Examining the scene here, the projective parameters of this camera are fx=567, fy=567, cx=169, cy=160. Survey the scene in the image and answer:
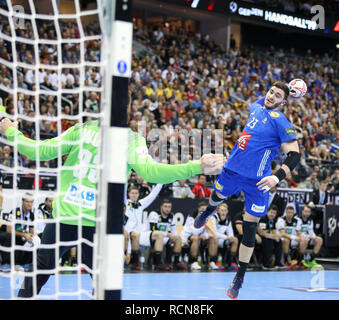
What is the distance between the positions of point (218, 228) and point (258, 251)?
1.31m

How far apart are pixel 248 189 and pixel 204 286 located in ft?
9.35

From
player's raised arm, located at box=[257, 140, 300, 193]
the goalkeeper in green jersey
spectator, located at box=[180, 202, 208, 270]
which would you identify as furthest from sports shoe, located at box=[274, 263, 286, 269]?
the goalkeeper in green jersey

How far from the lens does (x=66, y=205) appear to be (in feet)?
16.4

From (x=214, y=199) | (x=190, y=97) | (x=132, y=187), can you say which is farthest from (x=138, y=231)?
(x=190, y=97)

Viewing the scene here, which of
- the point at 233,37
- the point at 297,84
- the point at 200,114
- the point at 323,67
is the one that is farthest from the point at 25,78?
the point at 323,67

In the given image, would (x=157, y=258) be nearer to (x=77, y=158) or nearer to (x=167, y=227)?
(x=167, y=227)

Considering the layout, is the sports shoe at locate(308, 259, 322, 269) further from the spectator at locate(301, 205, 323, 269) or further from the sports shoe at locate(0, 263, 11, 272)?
the sports shoe at locate(0, 263, 11, 272)

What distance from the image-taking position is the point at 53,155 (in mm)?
5004

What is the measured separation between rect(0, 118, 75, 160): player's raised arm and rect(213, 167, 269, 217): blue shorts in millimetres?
2828

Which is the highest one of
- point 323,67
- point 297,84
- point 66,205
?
point 323,67

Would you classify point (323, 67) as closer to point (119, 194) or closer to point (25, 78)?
point (25, 78)

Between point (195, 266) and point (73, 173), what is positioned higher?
point (73, 173)

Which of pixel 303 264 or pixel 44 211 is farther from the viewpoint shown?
pixel 303 264

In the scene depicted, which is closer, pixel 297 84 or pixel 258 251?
pixel 297 84
